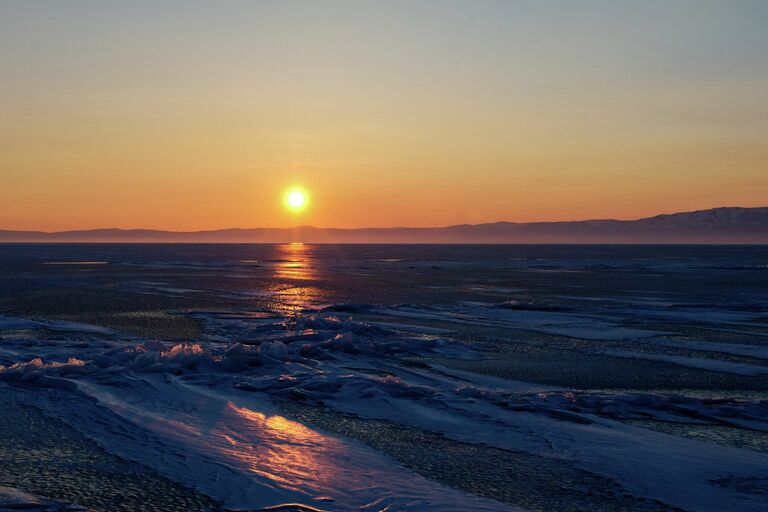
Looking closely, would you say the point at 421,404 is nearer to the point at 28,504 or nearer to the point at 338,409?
the point at 338,409

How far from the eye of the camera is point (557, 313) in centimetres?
1845

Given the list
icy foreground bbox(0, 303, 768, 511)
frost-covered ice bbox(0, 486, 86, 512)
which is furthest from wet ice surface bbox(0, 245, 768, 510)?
frost-covered ice bbox(0, 486, 86, 512)

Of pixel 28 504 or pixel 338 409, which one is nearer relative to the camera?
pixel 28 504

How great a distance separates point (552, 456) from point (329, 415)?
100 inches

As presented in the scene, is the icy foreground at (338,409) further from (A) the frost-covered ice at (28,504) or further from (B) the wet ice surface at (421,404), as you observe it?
(A) the frost-covered ice at (28,504)

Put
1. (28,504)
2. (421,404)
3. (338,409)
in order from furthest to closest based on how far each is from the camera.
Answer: (421,404) < (338,409) < (28,504)

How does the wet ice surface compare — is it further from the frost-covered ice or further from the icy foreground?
the frost-covered ice

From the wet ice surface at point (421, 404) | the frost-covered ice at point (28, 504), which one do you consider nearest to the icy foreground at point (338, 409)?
the wet ice surface at point (421, 404)

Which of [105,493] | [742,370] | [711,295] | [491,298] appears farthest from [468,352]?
[711,295]

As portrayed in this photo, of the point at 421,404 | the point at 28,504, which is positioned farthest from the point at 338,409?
the point at 28,504

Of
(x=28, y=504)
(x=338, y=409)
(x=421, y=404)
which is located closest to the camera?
(x=28, y=504)

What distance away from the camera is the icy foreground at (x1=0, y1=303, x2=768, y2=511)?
5363 millimetres

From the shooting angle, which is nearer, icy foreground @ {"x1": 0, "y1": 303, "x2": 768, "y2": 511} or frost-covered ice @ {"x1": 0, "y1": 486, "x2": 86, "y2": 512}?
frost-covered ice @ {"x1": 0, "y1": 486, "x2": 86, "y2": 512}

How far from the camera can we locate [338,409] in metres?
7.86
